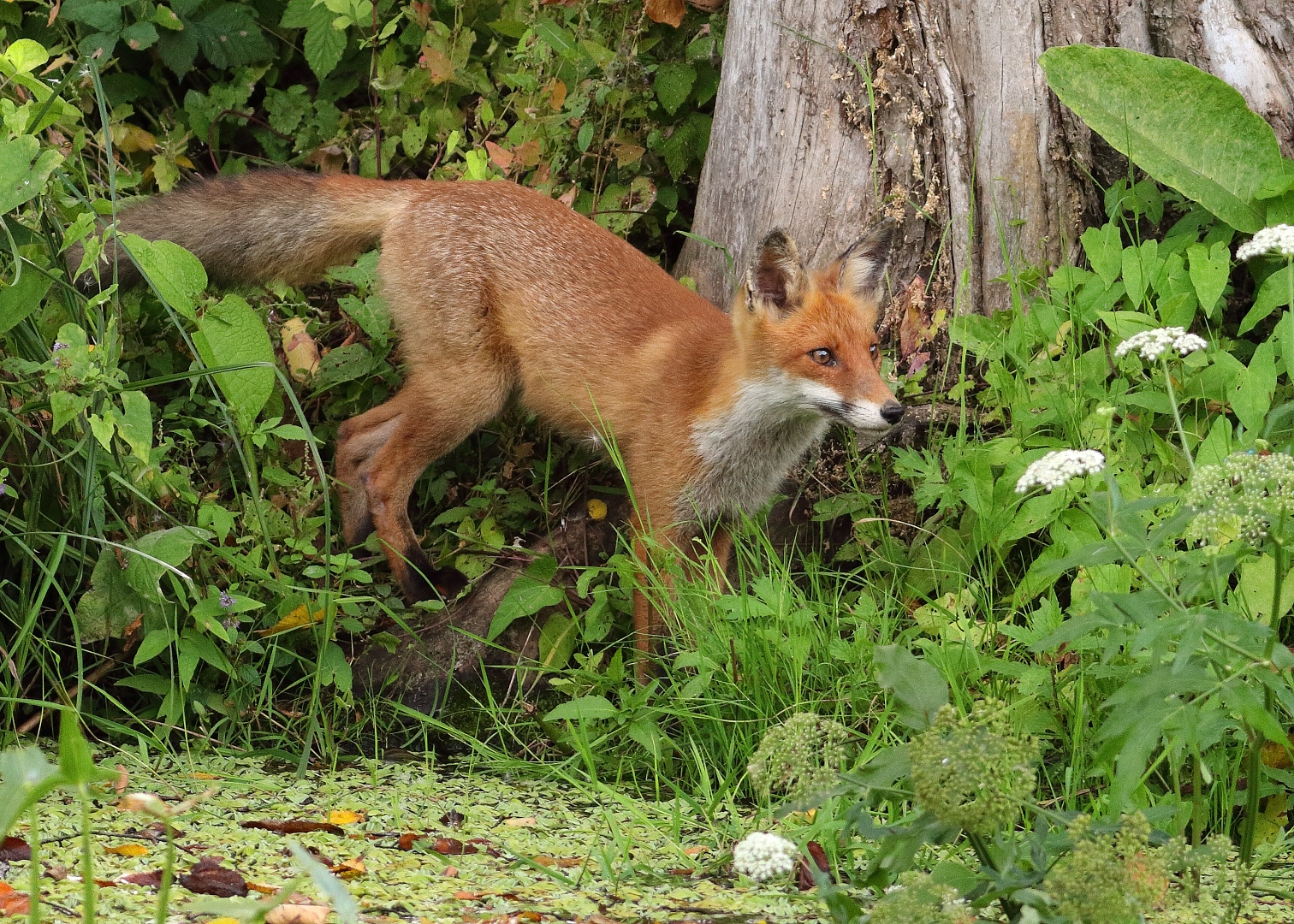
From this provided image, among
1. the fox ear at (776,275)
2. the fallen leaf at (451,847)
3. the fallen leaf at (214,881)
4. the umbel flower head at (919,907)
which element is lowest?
the fallen leaf at (451,847)

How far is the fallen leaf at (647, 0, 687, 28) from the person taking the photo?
516cm

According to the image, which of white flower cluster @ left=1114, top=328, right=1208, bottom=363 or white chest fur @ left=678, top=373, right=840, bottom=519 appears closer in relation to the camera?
white flower cluster @ left=1114, top=328, right=1208, bottom=363

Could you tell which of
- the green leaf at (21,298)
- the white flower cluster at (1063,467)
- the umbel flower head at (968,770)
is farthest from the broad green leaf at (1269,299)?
the green leaf at (21,298)

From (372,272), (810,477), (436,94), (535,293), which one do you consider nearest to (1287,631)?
(810,477)

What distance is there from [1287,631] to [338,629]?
2927 millimetres

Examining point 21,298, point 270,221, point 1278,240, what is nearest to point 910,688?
point 1278,240

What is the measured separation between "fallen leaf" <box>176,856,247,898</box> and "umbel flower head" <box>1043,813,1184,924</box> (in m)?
1.58

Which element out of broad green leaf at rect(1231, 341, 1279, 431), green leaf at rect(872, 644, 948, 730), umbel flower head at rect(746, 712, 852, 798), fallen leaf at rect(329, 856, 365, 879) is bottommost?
fallen leaf at rect(329, 856, 365, 879)

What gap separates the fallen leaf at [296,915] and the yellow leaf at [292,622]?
1542 millimetres

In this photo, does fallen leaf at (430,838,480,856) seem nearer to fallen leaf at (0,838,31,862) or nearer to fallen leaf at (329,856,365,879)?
fallen leaf at (329,856,365,879)

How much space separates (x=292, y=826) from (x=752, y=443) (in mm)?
2043

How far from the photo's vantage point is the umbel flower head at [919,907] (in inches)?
76.8

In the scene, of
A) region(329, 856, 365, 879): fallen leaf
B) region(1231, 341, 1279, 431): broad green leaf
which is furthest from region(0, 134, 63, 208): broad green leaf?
region(1231, 341, 1279, 431): broad green leaf

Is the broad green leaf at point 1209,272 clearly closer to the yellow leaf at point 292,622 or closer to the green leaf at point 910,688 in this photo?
the green leaf at point 910,688
